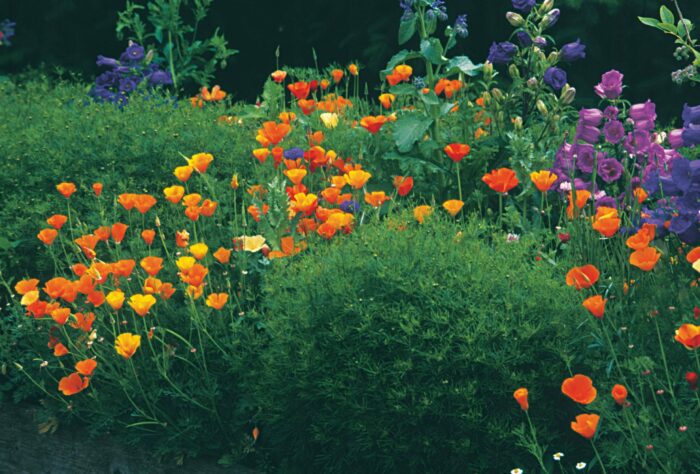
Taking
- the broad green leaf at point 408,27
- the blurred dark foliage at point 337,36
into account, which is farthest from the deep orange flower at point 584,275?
the blurred dark foliage at point 337,36

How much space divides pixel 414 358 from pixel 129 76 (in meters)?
4.11

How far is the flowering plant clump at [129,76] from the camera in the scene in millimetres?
6035

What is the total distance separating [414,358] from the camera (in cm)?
267

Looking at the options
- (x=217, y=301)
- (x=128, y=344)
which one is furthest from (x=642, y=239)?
(x=128, y=344)

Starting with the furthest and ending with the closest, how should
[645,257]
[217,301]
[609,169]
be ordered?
[609,169] → [217,301] → [645,257]

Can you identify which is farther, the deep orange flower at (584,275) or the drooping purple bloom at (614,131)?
the drooping purple bloom at (614,131)

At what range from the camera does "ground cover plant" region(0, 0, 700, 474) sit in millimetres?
2611

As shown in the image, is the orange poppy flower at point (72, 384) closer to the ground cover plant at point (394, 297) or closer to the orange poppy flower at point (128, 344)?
the ground cover plant at point (394, 297)

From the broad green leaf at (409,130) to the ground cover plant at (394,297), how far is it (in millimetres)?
17

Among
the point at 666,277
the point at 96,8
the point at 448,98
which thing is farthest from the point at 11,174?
the point at 96,8

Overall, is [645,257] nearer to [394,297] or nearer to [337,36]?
[394,297]

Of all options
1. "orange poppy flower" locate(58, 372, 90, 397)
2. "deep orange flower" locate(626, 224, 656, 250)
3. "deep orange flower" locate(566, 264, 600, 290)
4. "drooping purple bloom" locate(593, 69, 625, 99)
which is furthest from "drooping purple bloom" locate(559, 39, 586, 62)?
"orange poppy flower" locate(58, 372, 90, 397)

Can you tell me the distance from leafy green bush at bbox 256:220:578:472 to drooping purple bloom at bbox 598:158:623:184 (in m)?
0.82

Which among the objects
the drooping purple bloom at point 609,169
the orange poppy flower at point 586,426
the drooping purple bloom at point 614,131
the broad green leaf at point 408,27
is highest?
the broad green leaf at point 408,27
